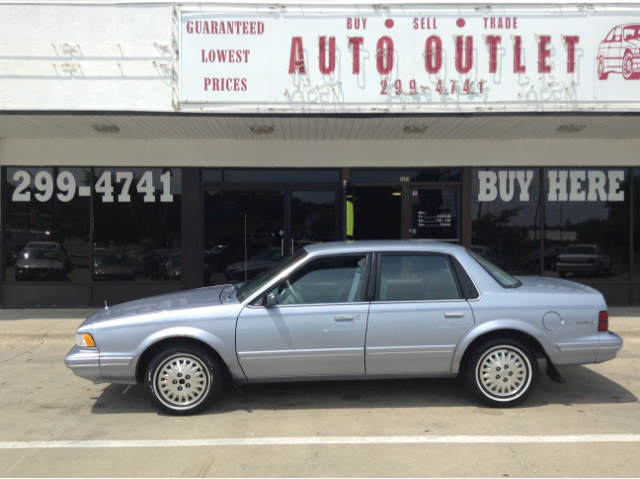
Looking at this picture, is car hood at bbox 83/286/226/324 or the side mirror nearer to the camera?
the side mirror

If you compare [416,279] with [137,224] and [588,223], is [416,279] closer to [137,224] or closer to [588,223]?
[588,223]

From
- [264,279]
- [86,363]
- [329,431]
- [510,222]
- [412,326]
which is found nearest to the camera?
[329,431]

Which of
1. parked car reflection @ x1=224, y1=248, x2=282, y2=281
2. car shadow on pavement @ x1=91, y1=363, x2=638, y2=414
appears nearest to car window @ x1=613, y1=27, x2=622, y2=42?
car shadow on pavement @ x1=91, y1=363, x2=638, y2=414

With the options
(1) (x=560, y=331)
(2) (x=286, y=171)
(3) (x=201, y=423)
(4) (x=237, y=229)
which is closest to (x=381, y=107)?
(2) (x=286, y=171)

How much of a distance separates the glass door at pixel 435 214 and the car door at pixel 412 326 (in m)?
5.30

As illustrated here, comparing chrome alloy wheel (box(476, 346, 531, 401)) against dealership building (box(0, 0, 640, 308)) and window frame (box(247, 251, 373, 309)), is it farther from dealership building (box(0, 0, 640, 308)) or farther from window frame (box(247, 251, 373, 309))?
dealership building (box(0, 0, 640, 308))

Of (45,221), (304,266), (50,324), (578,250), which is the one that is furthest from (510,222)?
(45,221)

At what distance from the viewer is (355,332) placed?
A: 5.11m

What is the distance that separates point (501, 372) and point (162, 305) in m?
3.33

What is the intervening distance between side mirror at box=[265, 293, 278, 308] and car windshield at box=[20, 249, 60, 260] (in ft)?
22.9

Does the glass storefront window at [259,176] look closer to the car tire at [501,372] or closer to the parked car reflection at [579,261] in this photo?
the parked car reflection at [579,261]

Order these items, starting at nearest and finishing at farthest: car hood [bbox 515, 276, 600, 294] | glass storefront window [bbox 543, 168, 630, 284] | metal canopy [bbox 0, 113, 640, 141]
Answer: car hood [bbox 515, 276, 600, 294]
metal canopy [bbox 0, 113, 640, 141]
glass storefront window [bbox 543, 168, 630, 284]

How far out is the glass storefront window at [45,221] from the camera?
1034cm

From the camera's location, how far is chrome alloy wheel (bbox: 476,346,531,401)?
520cm
